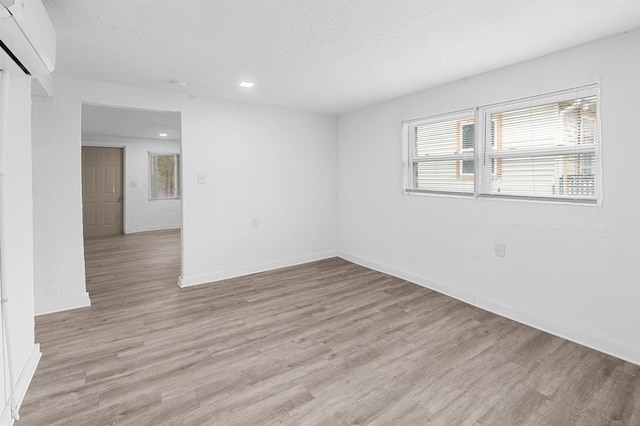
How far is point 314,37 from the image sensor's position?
2404 millimetres

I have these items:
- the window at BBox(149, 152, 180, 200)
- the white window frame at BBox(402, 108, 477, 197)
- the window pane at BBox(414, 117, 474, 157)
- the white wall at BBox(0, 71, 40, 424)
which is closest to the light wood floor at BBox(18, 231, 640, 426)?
the white wall at BBox(0, 71, 40, 424)

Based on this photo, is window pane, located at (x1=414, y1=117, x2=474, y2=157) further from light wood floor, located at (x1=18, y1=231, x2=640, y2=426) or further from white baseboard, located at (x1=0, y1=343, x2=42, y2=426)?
white baseboard, located at (x1=0, y1=343, x2=42, y2=426)

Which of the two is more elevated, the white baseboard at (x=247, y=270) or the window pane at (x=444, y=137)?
the window pane at (x=444, y=137)

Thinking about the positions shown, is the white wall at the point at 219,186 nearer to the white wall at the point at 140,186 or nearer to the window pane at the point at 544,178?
the window pane at the point at 544,178

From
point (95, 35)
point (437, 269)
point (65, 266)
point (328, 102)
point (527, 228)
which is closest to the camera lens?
point (95, 35)

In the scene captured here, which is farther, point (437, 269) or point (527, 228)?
point (437, 269)

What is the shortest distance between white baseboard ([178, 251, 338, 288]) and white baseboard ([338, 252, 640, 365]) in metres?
1.29

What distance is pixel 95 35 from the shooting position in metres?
2.36

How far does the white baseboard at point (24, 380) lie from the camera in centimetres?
172

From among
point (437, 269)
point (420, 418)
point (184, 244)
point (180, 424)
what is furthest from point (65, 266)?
point (437, 269)

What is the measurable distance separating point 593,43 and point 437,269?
245cm

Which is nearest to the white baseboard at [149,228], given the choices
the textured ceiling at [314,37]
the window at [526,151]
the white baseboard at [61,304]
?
the white baseboard at [61,304]

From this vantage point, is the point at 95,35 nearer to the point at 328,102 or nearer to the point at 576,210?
the point at 328,102

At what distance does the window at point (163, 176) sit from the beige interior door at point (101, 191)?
71cm
